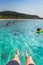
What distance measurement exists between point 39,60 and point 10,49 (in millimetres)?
1421

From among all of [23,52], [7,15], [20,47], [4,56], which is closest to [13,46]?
[20,47]

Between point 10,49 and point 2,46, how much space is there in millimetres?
463

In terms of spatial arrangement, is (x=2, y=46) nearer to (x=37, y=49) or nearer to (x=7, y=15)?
(x=37, y=49)

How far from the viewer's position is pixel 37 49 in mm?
6328

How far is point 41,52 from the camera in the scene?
5984mm

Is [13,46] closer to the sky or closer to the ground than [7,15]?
closer to the ground

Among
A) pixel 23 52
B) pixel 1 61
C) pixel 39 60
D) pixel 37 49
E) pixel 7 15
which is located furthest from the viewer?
pixel 7 15

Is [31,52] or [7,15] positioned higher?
[7,15]

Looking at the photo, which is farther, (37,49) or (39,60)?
(37,49)

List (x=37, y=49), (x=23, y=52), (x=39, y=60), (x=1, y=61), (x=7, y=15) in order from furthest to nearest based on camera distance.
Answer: (x=7, y=15) < (x=37, y=49) < (x=23, y=52) < (x=39, y=60) < (x=1, y=61)

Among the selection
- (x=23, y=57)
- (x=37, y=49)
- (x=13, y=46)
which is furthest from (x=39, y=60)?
(x=13, y=46)

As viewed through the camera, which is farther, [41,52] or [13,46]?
[13,46]

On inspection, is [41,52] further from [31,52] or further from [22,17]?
[22,17]

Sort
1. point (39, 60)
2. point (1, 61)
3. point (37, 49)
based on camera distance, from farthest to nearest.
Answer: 1. point (37, 49)
2. point (39, 60)
3. point (1, 61)
